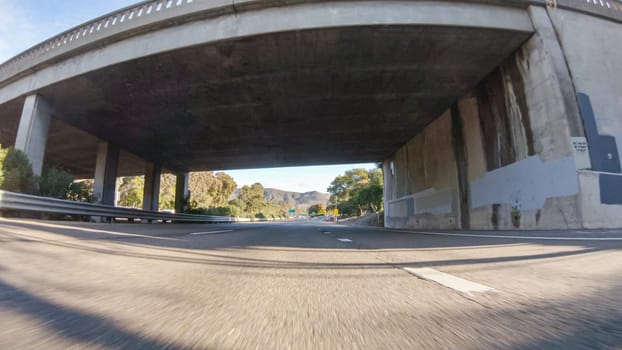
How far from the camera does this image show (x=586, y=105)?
9.77 m

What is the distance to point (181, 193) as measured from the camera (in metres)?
32.5

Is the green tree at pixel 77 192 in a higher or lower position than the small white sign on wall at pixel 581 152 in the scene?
lower

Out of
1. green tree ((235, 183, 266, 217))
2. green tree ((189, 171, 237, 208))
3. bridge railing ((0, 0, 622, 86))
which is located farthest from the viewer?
green tree ((235, 183, 266, 217))

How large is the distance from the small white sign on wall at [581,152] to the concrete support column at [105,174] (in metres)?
25.5

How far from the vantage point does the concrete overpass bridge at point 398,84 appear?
9.84m

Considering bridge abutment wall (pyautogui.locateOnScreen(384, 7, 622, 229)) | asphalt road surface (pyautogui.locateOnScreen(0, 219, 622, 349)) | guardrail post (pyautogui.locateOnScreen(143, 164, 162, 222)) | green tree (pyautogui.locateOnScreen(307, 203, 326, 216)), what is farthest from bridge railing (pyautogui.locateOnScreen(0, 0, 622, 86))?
green tree (pyautogui.locateOnScreen(307, 203, 326, 216))

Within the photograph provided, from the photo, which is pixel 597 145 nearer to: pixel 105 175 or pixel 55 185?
pixel 55 185

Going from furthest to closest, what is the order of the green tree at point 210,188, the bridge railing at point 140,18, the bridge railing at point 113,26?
the green tree at point 210,188 → the bridge railing at point 113,26 → the bridge railing at point 140,18

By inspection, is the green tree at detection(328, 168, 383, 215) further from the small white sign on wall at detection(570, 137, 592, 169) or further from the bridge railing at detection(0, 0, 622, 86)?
the small white sign on wall at detection(570, 137, 592, 169)

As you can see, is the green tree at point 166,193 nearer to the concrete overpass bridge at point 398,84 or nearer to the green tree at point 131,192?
the green tree at point 131,192

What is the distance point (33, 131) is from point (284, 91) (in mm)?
12761

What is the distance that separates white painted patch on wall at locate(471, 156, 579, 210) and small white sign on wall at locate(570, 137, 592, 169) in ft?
0.55

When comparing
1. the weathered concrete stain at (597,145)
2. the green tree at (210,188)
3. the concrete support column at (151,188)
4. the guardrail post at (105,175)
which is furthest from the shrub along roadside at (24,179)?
the green tree at (210,188)

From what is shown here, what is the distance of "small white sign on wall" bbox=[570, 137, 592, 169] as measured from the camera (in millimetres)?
8930
